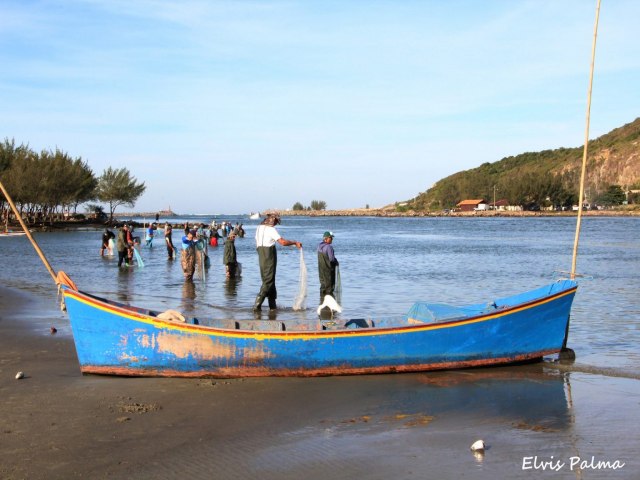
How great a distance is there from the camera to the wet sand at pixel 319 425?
6.03 metres

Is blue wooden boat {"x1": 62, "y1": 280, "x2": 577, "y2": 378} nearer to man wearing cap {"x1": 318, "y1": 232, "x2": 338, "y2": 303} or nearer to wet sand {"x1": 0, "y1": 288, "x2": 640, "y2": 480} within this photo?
wet sand {"x1": 0, "y1": 288, "x2": 640, "y2": 480}

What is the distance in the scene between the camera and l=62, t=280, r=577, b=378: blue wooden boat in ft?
29.0

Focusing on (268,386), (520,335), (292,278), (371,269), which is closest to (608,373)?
(520,335)

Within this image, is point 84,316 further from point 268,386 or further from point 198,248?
point 198,248

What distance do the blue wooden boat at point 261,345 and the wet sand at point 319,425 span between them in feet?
0.58

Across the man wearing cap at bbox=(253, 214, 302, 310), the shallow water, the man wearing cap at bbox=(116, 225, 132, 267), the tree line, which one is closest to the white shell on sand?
the shallow water

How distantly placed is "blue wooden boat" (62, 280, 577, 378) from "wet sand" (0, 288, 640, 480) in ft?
0.58

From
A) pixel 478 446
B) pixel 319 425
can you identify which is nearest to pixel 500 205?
pixel 319 425

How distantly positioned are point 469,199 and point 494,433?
184m

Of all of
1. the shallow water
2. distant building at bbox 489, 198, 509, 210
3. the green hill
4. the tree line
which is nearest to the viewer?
the shallow water

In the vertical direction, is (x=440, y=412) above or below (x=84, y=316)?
below

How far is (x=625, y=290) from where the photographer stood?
20359 mm

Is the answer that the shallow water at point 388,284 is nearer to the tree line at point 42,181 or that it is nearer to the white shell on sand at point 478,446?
the white shell on sand at point 478,446

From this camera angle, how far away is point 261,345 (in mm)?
8930
